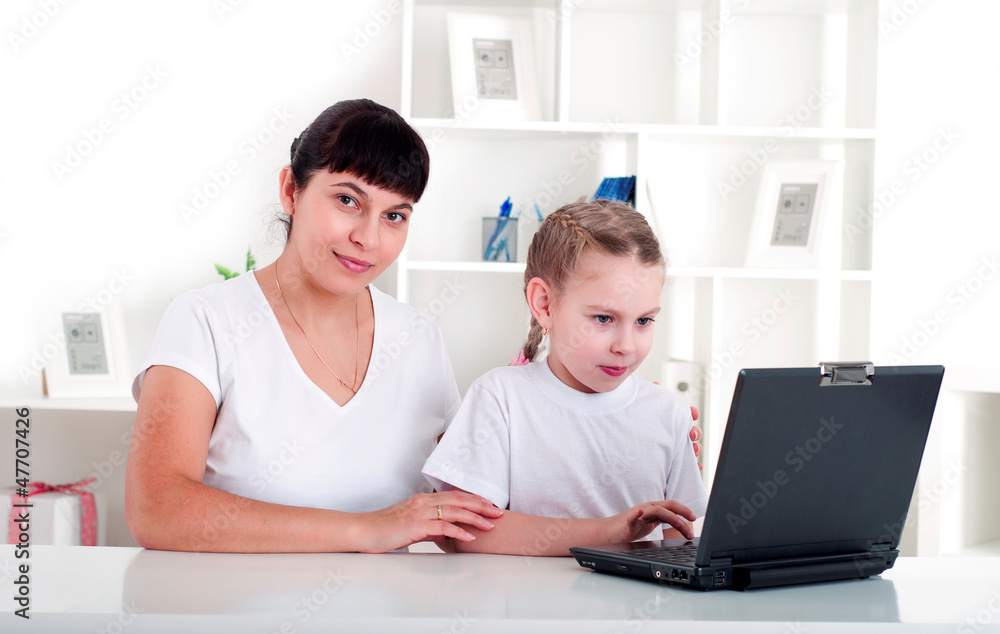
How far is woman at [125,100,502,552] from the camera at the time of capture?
1.24 metres

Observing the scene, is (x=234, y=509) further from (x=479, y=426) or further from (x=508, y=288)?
(x=508, y=288)

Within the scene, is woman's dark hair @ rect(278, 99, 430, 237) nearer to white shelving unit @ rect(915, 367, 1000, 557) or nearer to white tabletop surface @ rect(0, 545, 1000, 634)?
white tabletop surface @ rect(0, 545, 1000, 634)

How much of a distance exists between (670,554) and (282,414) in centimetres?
71

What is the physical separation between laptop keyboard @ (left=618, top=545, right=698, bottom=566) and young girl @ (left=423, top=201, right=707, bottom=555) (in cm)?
24

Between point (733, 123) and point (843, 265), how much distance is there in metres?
0.56

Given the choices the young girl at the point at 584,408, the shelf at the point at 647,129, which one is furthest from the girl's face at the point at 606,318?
the shelf at the point at 647,129

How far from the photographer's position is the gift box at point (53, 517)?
2271 millimetres

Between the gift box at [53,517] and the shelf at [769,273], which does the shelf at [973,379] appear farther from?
the gift box at [53,517]

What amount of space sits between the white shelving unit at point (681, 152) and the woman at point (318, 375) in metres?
1.00

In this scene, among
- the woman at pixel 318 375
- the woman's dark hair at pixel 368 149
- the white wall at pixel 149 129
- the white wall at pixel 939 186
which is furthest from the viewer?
the white wall at pixel 939 186

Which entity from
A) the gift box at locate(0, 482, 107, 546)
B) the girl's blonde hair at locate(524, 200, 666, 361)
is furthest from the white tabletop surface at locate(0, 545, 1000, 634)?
the gift box at locate(0, 482, 107, 546)

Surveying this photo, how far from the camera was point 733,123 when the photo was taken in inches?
104

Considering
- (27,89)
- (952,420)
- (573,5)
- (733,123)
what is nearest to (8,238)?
(27,89)

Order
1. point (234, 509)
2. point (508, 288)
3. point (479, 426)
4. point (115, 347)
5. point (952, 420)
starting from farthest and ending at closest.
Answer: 1. point (508, 288)
2. point (115, 347)
3. point (952, 420)
4. point (479, 426)
5. point (234, 509)
